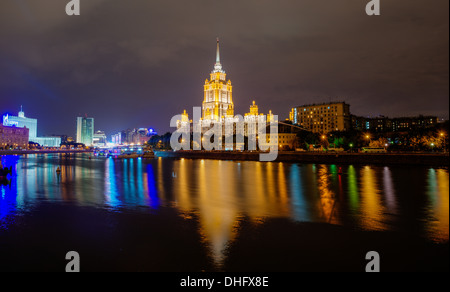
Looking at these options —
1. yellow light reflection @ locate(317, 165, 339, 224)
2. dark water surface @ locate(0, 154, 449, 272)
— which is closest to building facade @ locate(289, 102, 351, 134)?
yellow light reflection @ locate(317, 165, 339, 224)

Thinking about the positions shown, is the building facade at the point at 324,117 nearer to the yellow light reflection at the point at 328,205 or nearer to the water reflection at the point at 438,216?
the water reflection at the point at 438,216

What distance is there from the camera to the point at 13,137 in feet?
612

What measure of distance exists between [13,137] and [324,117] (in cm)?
17872

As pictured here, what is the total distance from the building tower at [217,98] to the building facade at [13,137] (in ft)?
379

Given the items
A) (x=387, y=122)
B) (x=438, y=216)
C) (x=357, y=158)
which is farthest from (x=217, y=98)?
(x=438, y=216)

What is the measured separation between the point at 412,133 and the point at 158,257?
258 ft

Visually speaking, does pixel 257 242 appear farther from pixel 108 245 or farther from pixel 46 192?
pixel 46 192

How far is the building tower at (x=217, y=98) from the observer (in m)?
172

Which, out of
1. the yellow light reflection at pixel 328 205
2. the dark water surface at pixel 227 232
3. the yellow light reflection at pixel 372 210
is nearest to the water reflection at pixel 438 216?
the dark water surface at pixel 227 232

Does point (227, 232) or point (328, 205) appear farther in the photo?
point (328, 205)

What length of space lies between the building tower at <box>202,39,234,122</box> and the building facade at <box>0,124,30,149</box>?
11548 centimetres

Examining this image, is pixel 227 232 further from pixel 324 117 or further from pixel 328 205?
pixel 324 117

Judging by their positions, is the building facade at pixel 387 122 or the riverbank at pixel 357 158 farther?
the building facade at pixel 387 122

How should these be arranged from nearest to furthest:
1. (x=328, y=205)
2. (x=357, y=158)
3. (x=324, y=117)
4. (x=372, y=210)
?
1. (x=372, y=210)
2. (x=328, y=205)
3. (x=357, y=158)
4. (x=324, y=117)
